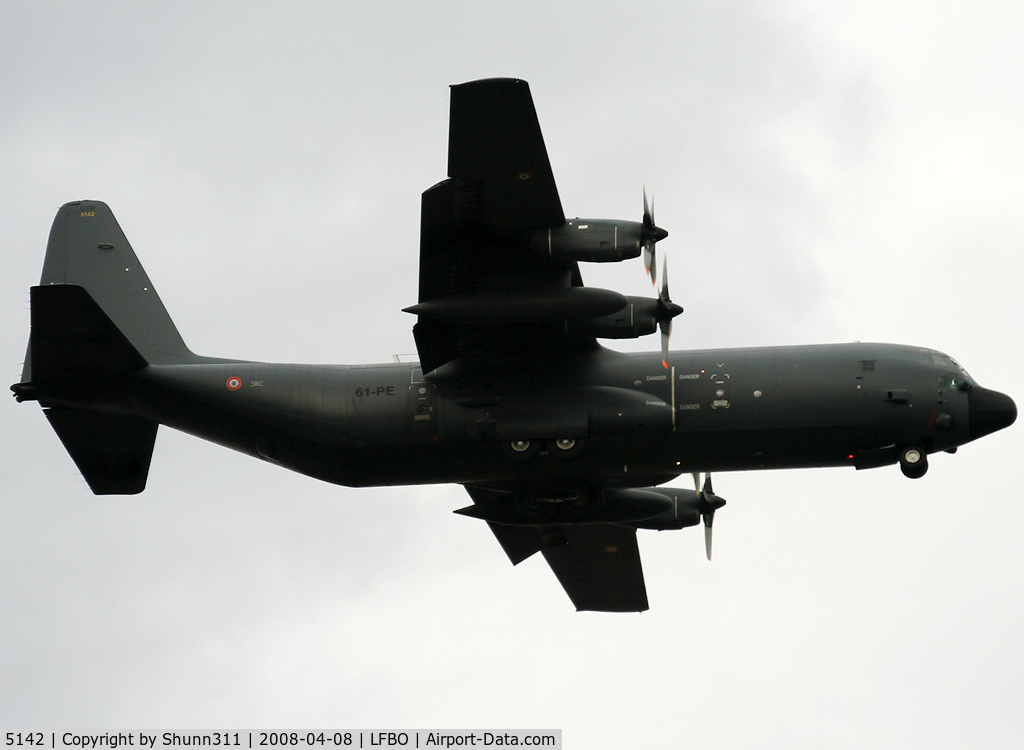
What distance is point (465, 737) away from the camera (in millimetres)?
26344

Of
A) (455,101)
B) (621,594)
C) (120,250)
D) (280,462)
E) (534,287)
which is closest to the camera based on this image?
(455,101)

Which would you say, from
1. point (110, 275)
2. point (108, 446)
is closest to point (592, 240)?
point (108, 446)

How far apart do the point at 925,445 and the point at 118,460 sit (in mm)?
15989

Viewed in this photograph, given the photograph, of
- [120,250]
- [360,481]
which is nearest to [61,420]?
[120,250]

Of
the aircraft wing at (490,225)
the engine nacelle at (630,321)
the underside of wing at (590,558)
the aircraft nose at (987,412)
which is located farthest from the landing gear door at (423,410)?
the aircraft nose at (987,412)

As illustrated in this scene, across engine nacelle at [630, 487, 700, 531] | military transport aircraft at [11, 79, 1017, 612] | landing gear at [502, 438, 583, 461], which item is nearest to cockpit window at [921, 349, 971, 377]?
military transport aircraft at [11, 79, 1017, 612]

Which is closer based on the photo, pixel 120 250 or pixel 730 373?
pixel 730 373

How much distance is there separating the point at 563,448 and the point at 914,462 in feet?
21.5

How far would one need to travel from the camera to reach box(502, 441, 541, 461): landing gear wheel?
1012 inches

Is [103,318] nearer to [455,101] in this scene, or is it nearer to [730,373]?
[455,101]

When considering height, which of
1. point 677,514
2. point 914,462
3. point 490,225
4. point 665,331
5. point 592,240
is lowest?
point 914,462

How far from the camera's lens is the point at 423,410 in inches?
1036

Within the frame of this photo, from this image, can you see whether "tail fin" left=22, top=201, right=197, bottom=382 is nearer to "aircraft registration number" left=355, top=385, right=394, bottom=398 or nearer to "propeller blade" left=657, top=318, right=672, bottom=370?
"aircraft registration number" left=355, top=385, right=394, bottom=398

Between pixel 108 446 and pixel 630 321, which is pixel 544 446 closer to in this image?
pixel 630 321
